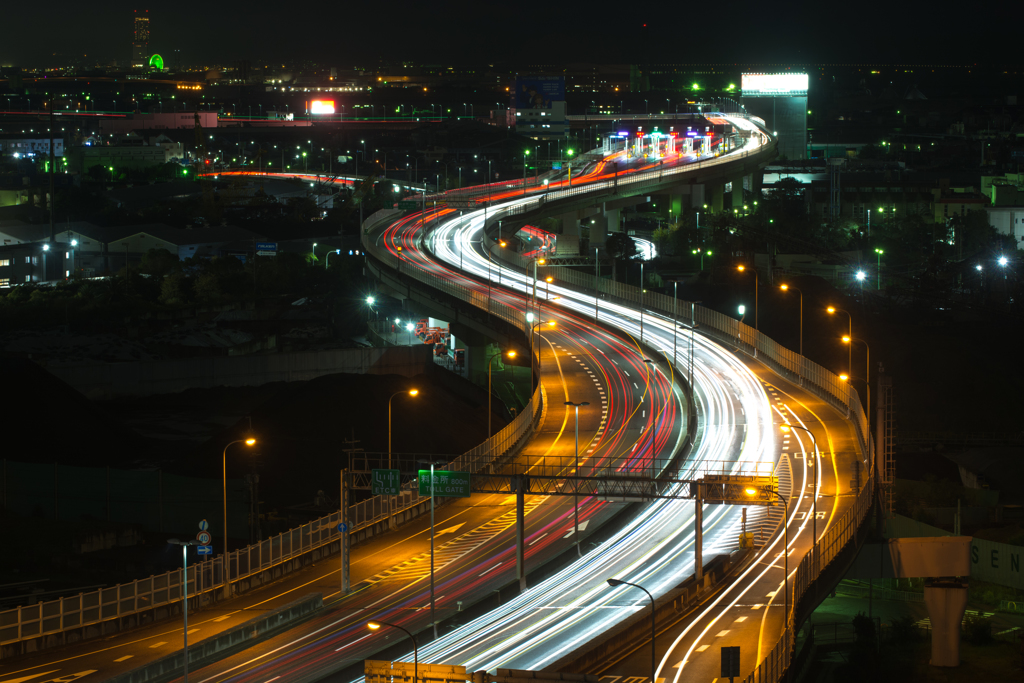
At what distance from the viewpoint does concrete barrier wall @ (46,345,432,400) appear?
55250 mm

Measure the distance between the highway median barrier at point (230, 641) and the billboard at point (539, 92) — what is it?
148 metres

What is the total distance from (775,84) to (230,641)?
532ft

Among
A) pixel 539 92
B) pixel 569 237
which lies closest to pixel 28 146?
pixel 539 92

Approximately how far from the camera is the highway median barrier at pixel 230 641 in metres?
24.2

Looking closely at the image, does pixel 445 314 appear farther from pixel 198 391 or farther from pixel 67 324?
pixel 67 324

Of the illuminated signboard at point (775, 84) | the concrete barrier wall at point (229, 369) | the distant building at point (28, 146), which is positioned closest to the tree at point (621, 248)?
the concrete barrier wall at point (229, 369)

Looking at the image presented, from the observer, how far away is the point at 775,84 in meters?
176

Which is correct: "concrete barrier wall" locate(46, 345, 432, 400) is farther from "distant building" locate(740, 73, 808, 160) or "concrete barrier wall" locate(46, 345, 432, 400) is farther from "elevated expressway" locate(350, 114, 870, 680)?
"distant building" locate(740, 73, 808, 160)

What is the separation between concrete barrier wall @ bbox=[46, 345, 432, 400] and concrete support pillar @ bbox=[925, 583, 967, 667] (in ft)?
110

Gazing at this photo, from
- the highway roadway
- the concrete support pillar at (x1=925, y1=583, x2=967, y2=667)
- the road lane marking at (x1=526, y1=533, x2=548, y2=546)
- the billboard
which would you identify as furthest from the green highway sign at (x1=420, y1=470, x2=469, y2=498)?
the billboard

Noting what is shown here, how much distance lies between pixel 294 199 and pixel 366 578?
90.2 m

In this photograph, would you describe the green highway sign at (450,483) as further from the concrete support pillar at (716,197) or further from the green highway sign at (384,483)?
the concrete support pillar at (716,197)

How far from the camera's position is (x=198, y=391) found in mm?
57062

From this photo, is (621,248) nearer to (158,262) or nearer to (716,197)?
(716,197)
